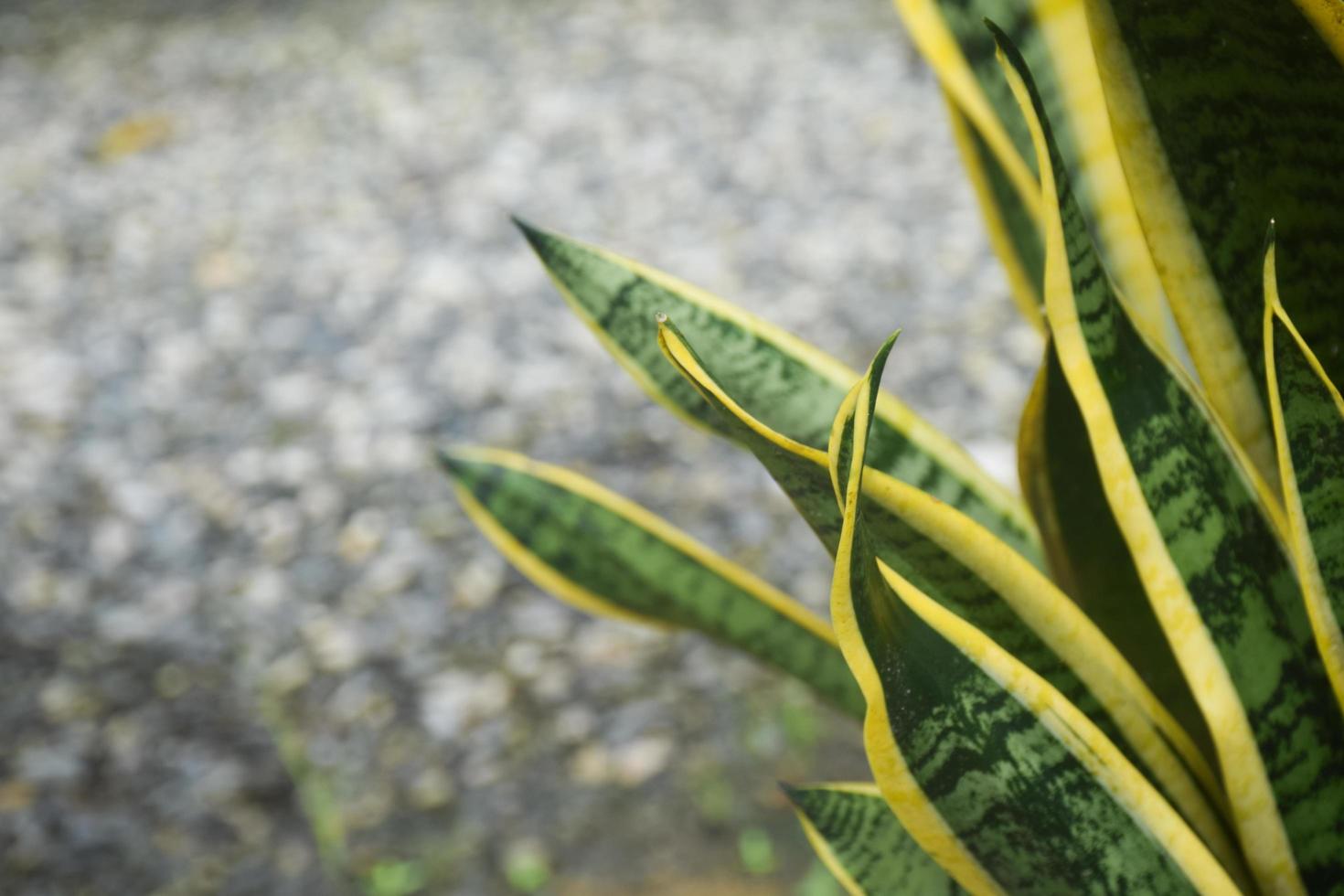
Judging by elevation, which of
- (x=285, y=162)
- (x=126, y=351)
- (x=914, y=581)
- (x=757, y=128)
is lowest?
(x=126, y=351)

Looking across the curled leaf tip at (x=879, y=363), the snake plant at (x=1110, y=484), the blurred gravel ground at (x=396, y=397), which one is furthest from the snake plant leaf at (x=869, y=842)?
the blurred gravel ground at (x=396, y=397)

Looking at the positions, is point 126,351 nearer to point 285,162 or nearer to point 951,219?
point 285,162

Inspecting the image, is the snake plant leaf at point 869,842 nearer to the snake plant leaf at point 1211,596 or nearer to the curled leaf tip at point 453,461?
the snake plant leaf at point 1211,596

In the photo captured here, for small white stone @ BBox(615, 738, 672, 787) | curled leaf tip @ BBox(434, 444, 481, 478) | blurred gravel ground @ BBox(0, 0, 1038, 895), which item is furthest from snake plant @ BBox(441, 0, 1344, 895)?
small white stone @ BBox(615, 738, 672, 787)

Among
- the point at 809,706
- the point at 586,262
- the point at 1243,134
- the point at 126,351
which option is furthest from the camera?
the point at 126,351

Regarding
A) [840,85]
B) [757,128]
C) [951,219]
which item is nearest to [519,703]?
[951,219]

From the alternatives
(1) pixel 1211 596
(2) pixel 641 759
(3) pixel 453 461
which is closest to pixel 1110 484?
(1) pixel 1211 596

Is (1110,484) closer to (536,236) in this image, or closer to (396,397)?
(536,236)
